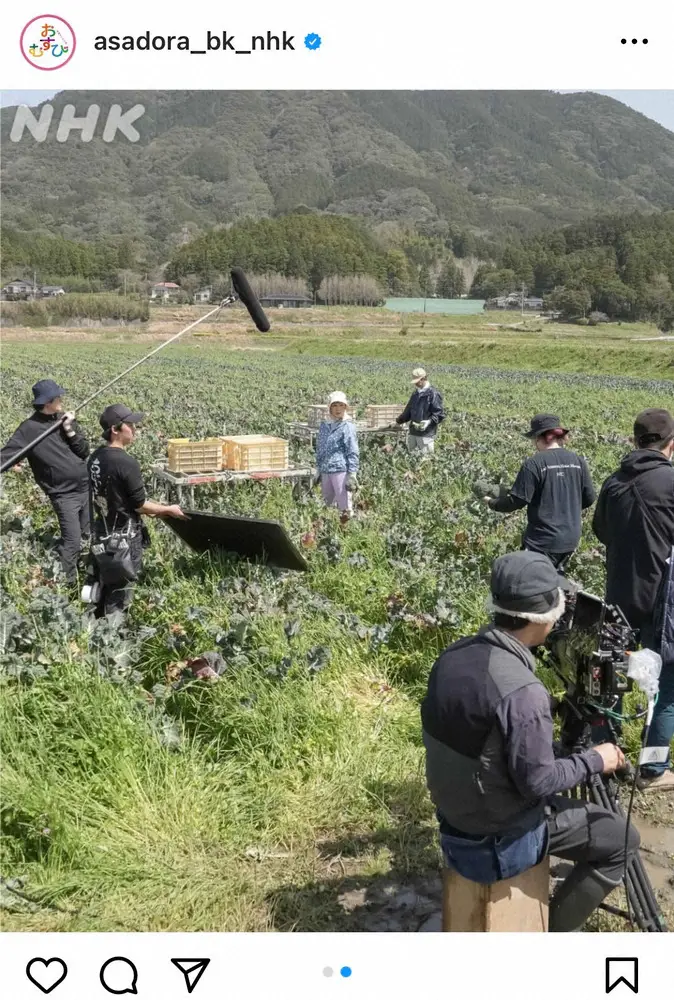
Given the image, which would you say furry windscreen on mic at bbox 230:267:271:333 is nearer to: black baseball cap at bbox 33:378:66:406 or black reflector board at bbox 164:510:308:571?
black reflector board at bbox 164:510:308:571

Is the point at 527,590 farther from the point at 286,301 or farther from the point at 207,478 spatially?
the point at 286,301

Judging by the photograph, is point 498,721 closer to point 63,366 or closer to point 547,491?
point 547,491

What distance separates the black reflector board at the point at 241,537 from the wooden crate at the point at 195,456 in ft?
10.4

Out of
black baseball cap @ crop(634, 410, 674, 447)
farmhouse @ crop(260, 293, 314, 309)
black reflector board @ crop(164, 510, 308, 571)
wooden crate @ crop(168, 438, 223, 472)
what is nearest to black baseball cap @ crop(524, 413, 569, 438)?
black baseball cap @ crop(634, 410, 674, 447)

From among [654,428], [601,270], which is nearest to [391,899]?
[654,428]

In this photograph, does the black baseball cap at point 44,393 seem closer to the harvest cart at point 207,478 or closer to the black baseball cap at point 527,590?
the harvest cart at point 207,478

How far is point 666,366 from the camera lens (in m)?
49.9

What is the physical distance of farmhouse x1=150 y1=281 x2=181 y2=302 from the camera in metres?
125

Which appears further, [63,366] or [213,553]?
[63,366]

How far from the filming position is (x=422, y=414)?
1279 centimetres

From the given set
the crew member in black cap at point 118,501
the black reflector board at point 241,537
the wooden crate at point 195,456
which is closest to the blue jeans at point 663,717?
the black reflector board at point 241,537

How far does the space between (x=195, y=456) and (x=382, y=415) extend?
16.4 ft

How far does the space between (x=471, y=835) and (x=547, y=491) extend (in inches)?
144

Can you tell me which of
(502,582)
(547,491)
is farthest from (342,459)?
(502,582)
